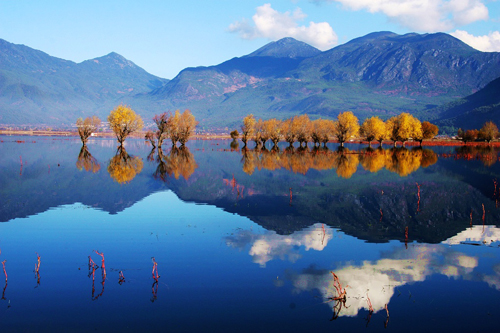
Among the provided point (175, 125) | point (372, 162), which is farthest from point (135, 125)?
point (372, 162)

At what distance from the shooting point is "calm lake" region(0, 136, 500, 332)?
1251cm

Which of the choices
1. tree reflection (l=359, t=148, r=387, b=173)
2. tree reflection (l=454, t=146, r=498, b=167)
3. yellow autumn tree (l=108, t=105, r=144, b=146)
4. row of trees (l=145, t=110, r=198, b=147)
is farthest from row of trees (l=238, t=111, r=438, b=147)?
tree reflection (l=359, t=148, r=387, b=173)

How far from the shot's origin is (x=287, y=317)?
1246 cm

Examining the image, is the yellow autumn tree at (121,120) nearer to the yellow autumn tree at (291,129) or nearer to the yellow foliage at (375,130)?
the yellow autumn tree at (291,129)

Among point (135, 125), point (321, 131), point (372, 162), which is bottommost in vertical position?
point (372, 162)

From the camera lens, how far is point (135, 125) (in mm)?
114375

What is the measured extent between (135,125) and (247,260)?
102 meters

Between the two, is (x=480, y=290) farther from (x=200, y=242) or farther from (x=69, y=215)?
(x=69, y=215)

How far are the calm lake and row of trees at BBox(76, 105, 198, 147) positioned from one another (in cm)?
7655

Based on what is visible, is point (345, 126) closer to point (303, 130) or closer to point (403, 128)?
point (303, 130)

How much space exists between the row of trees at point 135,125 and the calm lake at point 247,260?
251 ft

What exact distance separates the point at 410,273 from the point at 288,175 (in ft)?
112

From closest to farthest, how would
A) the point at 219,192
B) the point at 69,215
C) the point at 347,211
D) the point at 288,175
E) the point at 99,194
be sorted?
the point at 69,215, the point at 347,211, the point at 99,194, the point at 219,192, the point at 288,175

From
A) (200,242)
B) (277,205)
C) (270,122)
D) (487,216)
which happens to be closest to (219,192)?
(277,205)
